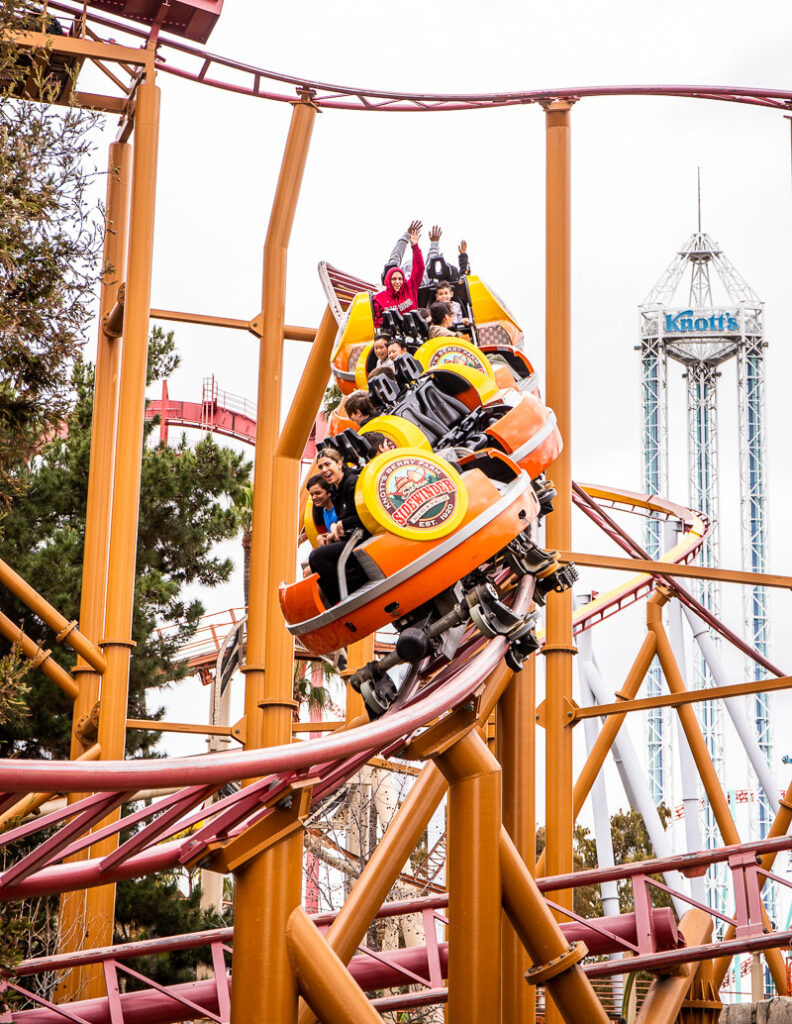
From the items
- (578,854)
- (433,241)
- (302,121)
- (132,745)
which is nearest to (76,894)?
A: (132,745)

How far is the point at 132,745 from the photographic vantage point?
36.5 feet

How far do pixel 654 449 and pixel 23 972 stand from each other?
26.9 m

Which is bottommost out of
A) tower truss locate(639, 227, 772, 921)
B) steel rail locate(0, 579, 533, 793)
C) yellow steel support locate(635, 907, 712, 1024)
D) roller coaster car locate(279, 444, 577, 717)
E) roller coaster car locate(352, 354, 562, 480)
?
yellow steel support locate(635, 907, 712, 1024)

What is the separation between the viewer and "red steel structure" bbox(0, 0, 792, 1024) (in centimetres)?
451

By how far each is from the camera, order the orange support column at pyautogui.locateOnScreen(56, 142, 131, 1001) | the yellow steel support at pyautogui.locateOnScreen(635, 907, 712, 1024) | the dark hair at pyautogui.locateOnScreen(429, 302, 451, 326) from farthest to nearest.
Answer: the orange support column at pyautogui.locateOnScreen(56, 142, 131, 1001)
the dark hair at pyautogui.locateOnScreen(429, 302, 451, 326)
the yellow steel support at pyautogui.locateOnScreen(635, 907, 712, 1024)

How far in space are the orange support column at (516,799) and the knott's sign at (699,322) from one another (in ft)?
88.4

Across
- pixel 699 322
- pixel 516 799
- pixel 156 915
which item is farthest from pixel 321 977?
pixel 699 322

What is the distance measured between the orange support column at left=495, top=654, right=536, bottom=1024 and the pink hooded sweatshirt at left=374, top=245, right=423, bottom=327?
76.0 inches

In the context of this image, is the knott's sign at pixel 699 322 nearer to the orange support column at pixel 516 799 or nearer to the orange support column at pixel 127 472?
the orange support column at pixel 127 472

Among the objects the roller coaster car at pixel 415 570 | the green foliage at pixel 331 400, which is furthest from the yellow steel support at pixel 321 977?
→ the green foliage at pixel 331 400

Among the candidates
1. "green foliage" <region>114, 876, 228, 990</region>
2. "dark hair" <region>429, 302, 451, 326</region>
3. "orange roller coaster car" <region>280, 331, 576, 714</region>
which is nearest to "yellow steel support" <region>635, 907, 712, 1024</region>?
"orange roller coaster car" <region>280, 331, 576, 714</region>

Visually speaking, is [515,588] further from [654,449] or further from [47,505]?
[654,449]

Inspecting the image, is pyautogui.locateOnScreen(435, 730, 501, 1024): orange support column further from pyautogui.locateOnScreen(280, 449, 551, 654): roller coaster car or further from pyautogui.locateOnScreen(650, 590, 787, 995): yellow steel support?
pyautogui.locateOnScreen(650, 590, 787, 995): yellow steel support

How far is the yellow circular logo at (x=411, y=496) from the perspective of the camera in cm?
532
